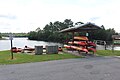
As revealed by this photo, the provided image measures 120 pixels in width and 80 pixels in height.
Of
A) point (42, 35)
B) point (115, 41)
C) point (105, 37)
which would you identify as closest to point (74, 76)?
point (115, 41)

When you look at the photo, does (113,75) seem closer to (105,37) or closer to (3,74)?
(3,74)

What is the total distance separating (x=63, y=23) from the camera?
108 metres

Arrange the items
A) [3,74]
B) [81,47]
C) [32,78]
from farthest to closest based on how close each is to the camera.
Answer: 1. [81,47]
2. [3,74]
3. [32,78]

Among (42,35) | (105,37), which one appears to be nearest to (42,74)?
(105,37)

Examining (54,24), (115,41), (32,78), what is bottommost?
(32,78)

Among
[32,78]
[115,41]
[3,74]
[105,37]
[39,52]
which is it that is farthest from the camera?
[105,37]

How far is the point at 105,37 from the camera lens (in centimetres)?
6512

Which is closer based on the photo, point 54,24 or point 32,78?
point 32,78

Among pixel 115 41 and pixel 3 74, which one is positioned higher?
pixel 115 41

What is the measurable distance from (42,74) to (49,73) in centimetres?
36

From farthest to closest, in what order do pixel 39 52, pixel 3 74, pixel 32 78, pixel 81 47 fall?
pixel 81 47, pixel 39 52, pixel 3 74, pixel 32 78

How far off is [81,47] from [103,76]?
384 inches

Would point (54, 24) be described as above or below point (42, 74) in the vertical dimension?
above

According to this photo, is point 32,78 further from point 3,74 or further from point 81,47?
point 81,47
